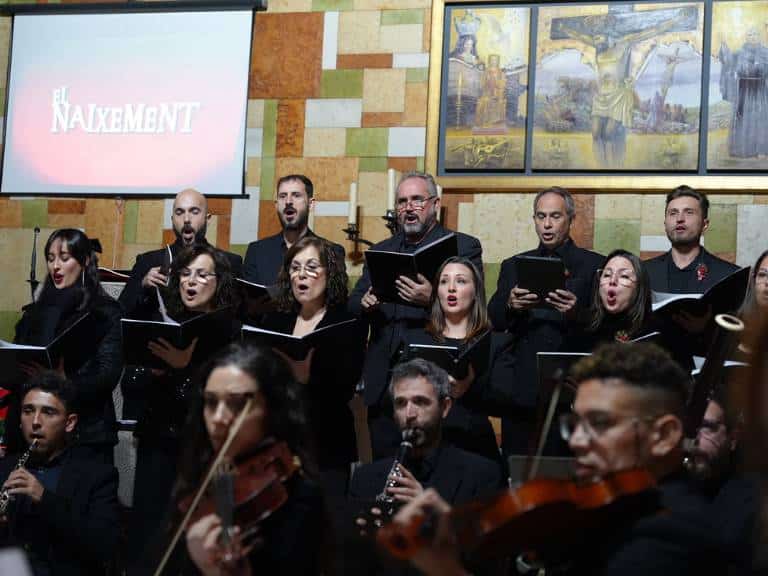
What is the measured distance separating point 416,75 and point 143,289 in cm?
293

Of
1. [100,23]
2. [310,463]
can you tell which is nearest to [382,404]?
[310,463]

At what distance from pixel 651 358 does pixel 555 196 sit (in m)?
2.90

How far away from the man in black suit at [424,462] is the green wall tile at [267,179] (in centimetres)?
364

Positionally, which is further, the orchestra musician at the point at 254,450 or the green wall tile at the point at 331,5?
the green wall tile at the point at 331,5

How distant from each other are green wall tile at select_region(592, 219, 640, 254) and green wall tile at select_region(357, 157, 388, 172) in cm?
145

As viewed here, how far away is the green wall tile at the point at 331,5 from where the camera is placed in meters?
7.86

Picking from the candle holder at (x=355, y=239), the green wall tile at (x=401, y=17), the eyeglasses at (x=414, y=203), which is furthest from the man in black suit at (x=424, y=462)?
the green wall tile at (x=401, y=17)

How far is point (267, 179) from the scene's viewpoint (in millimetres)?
7773

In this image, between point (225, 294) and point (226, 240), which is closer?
point (225, 294)

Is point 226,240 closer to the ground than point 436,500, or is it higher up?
higher up

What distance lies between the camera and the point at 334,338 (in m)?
4.33

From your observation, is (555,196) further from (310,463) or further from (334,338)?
(310,463)

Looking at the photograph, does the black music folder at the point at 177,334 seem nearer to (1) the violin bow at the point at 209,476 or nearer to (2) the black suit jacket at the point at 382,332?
(2) the black suit jacket at the point at 382,332

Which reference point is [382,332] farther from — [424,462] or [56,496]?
[56,496]
